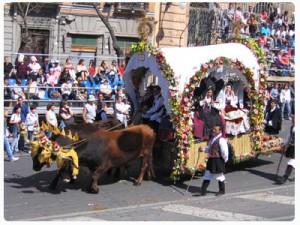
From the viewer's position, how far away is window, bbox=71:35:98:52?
98.0 feet

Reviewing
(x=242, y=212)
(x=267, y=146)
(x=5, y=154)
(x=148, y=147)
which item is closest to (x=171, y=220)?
(x=242, y=212)

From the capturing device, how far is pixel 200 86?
615 inches

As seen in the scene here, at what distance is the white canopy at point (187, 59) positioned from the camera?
14615 millimetres

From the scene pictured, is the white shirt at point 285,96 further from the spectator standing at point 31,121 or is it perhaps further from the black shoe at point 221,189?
the black shoe at point 221,189

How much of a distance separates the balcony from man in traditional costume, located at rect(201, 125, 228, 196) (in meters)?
17.7

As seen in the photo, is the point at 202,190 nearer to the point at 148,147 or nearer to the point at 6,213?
the point at 148,147

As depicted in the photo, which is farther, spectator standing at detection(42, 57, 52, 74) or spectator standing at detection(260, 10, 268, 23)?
spectator standing at detection(260, 10, 268, 23)

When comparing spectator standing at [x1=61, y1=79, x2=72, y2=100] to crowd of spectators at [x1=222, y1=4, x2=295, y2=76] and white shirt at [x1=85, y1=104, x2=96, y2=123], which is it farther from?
crowd of spectators at [x1=222, y1=4, x2=295, y2=76]

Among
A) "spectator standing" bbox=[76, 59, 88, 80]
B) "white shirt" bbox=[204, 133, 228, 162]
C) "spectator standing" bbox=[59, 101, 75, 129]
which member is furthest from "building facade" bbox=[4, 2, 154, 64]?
"white shirt" bbox=[204, 133, 228, 162]

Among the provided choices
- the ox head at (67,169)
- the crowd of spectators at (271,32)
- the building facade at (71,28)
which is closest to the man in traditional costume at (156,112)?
the ox head at (67,169)

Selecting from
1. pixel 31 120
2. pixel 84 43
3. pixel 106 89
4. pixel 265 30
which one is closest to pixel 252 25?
pixel 265 30

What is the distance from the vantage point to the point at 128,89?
1695 centimetres

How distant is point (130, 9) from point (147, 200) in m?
18.9

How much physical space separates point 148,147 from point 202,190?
6.10ft
